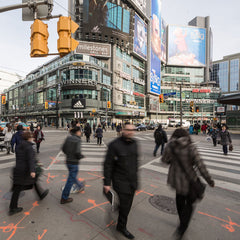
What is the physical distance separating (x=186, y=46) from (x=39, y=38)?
325 ft

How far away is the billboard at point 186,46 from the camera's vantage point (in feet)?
278

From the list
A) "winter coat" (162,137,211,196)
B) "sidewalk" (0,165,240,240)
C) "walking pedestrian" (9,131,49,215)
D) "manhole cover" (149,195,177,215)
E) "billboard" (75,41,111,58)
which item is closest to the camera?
"winter coat" (162,137,211,196)

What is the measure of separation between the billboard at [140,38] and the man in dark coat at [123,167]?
58375 millimetres

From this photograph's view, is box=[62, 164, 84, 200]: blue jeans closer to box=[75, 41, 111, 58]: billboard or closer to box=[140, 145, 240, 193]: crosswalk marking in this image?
box=[140, 145, 240, 193]: crosswalk marking

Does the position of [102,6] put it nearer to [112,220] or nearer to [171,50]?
[171,50]

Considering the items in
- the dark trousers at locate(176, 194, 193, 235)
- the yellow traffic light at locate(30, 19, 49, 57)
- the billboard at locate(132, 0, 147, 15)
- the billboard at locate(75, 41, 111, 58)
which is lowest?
the dark trousers at locate(176, 194, 193, 235)

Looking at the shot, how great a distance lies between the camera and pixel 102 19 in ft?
154

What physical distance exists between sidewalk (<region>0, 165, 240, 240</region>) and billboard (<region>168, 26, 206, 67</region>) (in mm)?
89521

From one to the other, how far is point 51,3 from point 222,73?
401 feet

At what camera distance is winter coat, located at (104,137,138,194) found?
7.55 feet

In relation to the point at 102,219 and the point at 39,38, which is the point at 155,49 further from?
the point at 102,219

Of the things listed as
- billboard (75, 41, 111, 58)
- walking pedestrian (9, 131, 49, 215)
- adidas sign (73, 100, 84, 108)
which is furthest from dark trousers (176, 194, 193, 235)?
billboard (75, 41, 111, 58)

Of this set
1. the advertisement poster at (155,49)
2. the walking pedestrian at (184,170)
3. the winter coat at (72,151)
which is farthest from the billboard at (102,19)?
the walking pedestrian at (184,170)

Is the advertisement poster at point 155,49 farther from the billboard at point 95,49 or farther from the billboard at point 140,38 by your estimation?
the billboard at point 95,49
